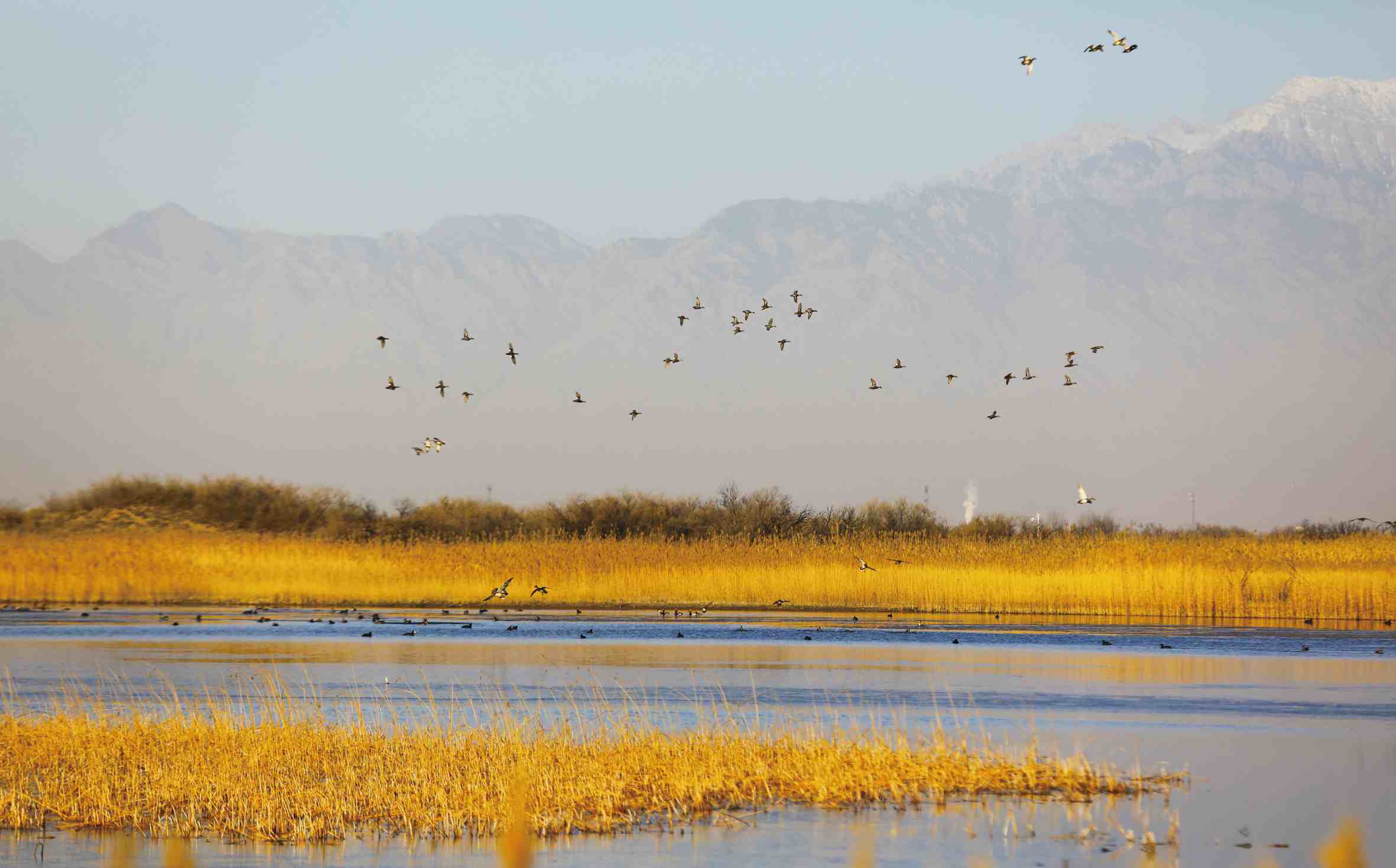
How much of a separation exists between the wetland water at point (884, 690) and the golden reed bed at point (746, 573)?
4.14 ft

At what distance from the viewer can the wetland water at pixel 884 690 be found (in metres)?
12.0

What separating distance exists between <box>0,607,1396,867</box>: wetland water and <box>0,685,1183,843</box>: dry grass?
462mm

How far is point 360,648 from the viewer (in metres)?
31.2

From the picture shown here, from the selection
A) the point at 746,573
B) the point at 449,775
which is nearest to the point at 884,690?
the point at 449,775

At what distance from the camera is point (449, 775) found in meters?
13.8

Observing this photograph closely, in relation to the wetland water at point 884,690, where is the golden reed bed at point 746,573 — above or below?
above

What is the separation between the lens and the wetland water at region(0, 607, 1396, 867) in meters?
12.0

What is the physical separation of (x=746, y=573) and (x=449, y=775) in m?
31.1

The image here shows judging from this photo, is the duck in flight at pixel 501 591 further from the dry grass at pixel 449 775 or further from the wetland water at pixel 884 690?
the dry grass at pixel 449 775

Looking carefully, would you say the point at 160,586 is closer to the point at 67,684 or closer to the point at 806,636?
the point at 806,636

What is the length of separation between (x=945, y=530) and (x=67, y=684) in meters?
47.3

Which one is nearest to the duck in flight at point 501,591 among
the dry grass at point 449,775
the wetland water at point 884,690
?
the wetland water at point 884,690

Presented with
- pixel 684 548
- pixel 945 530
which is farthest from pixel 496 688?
pixel 945 530

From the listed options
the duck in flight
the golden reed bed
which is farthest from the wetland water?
the golden reed bed
